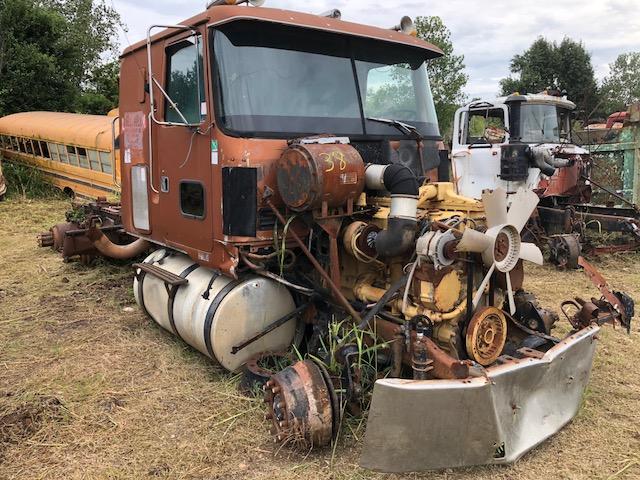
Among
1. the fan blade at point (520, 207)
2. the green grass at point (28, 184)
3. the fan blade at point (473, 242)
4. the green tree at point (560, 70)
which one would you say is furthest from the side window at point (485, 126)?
the green tree at point (560, 70)

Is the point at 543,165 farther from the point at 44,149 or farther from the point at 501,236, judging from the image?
the point at 44,149

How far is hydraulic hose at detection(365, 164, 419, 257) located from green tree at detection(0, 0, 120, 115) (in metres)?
16.5

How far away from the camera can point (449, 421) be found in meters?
2.74

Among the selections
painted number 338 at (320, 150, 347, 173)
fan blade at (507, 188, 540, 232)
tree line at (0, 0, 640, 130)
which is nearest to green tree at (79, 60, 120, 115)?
tree line at (0, 0, 640, 130)

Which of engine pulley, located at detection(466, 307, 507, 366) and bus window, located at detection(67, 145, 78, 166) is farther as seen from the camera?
bus window, located at detection(67, 145, 78, 166)

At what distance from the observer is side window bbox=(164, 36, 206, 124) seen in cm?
379

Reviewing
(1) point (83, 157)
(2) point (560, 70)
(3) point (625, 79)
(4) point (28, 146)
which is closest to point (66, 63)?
(4) point (28, 146)

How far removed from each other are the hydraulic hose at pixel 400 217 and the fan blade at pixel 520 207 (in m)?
0.54

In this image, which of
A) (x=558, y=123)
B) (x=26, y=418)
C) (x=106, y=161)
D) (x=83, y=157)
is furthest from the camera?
(x=83, y=157)

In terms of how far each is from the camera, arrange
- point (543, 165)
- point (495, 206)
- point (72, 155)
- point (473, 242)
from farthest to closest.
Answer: point (72, 155) < point (543, 165) < point (495, 206) < point (473, 242)

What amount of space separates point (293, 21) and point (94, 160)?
29.4ft

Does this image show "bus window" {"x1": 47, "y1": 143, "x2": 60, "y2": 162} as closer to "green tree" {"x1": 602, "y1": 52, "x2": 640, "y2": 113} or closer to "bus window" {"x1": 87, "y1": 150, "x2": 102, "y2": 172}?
"bus window" {"x1": 87, "y1": 150, "x2": 102, "y2": 172}

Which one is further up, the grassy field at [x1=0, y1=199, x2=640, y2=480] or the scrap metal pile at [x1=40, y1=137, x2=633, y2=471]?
the scrap metal pile at [x1=40, y1=137, x2=633, y2=471]

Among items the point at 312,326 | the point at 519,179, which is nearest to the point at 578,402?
the point at 312,326
